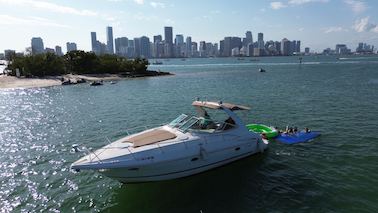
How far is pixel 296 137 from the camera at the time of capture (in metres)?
23.9

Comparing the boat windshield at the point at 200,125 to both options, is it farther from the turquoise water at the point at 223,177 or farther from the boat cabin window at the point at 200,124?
the turquoise water at the point at 223,177

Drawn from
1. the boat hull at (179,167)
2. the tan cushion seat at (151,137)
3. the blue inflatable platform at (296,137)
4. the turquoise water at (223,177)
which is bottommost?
the turquoise water at (223,177)

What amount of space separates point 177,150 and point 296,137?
12.1 meters

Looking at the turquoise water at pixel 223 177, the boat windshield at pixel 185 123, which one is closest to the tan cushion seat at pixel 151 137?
the boat windshield at pixel 185 123

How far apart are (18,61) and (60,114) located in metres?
74.1

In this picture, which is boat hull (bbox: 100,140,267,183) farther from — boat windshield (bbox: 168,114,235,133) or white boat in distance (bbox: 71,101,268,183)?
boat windshield (bbox: 168,114,235,133)

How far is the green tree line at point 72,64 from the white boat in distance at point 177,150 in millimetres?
94320

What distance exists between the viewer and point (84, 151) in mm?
23281

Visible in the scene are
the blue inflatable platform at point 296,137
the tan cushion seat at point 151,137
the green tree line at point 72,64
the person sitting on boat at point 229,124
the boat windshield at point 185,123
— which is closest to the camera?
the tan cushion seat at point 151,137

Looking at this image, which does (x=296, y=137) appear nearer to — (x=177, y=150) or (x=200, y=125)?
(x=200, y=125)

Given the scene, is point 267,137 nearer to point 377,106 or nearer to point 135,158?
point 135,158

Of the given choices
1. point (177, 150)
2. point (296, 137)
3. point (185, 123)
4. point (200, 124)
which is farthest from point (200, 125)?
point (296, 137)

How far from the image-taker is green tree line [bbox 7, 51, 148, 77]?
100625 mm

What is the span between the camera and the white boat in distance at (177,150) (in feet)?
47.9
